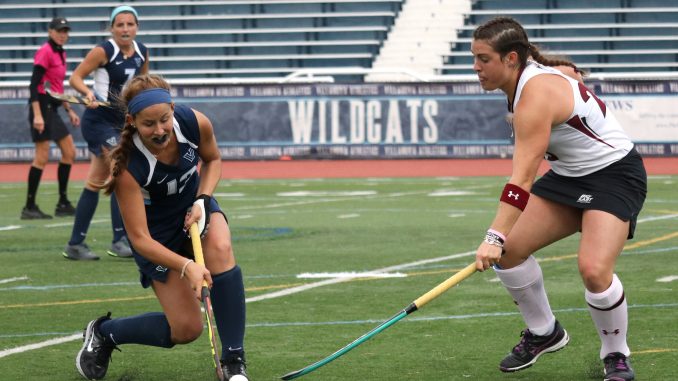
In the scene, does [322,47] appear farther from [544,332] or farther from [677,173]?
[544,332]

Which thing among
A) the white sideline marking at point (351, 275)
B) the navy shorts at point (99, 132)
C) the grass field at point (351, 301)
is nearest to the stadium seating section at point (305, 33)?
the grass field at point (351, 301)

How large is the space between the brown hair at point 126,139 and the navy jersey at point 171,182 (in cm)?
5

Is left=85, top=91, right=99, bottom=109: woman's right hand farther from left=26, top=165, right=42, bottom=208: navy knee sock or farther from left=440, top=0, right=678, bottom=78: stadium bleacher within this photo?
left=440, top=0, right=678, bottom=78: stadium bleacher

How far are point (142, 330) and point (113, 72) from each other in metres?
5.14

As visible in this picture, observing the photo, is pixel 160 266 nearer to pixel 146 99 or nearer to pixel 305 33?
pixel 146 99

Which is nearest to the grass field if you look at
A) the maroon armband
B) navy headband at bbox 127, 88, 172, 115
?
the maroon armband

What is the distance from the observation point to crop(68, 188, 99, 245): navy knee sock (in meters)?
10.9

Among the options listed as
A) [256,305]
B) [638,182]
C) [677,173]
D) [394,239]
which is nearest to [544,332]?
[638,182]

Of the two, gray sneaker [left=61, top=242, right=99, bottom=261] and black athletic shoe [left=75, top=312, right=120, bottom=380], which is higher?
black athletic shoe [left=75, top=312, right=120, bottom=380]

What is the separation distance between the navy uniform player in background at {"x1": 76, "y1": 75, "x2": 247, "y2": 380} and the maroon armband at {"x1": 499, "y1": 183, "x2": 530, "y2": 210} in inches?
49.1

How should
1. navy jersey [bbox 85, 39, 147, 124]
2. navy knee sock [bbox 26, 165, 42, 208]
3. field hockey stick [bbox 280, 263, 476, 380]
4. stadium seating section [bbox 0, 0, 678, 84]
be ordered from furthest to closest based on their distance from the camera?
stadium seating section [bbox 0, 0, 678, 84] < navy knee sock [bbox 26, 165, 42, 208] < navy jersey [bbox 85, 39, 147, 124] < field hockey stick [bbox 280, 263, 476, 380]

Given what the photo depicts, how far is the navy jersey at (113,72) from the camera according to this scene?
436 inches

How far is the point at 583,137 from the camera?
6.11 metres

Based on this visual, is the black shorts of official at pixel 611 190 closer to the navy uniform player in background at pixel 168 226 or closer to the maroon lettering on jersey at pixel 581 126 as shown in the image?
the maroon lettering on jersey at pixel 581 126
